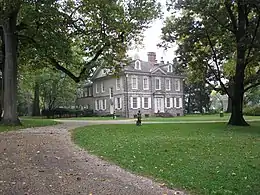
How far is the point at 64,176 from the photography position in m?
6.74

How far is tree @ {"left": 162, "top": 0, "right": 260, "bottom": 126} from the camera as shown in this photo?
2108cm

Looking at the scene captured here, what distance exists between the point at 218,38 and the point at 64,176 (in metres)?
20.5

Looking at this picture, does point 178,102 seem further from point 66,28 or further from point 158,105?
point 66,28

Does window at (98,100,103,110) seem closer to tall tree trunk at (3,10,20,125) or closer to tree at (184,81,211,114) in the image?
tree at (184,81,211,114)

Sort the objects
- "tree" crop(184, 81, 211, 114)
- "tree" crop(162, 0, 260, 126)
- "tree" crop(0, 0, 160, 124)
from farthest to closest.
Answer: "tree" crop(184, 81, 211, 114)
"tree" crop(162, 0, 260, 126)
"tree" crop(0, 0, 160, 124)

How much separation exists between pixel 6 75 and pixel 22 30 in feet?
12.8

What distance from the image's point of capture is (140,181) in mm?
6648

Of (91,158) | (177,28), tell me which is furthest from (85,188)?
(177,28)

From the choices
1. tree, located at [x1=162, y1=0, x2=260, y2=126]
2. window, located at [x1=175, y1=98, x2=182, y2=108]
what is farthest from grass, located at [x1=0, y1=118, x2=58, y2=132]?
window, located at [x1=175, y1=98, x2=182, y2=108]

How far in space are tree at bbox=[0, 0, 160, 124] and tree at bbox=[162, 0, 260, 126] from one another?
2.39m

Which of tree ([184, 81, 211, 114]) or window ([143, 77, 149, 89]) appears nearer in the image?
window ([143, 77, 149, 89])

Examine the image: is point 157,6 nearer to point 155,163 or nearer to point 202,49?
point 202,49

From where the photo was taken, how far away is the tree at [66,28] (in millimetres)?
19914

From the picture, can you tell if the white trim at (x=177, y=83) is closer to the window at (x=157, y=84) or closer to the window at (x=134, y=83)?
the window at (x=157, y=84)
